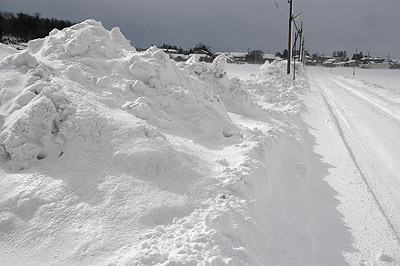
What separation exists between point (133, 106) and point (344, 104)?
12.1 metres

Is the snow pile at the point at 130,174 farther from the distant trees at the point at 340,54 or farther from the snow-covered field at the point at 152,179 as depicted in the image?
the distant trees at the point at 340,54

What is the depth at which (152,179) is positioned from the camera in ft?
11.6

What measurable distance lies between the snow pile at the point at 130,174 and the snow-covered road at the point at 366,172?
0.69 meters

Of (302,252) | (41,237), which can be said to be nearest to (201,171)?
(302,252)

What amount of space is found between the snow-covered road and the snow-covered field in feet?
0.08

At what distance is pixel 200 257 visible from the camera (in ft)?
8.20

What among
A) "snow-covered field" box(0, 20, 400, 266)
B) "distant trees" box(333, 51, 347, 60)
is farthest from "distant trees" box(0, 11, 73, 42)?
"distant trees" box(333, 51, 347, 60)

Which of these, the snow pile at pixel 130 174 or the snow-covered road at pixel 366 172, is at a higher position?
the snow pile at pixel 130 174

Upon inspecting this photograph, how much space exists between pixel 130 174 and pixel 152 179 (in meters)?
0.27

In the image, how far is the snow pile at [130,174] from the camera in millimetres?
2711

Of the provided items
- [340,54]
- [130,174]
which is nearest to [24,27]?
[130,174]

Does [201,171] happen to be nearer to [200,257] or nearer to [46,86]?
[200,257]

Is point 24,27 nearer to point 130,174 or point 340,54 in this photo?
point 130,174

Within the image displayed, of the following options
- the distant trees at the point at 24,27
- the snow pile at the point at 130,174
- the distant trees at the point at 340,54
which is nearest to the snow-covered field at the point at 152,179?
the snow pile at the point at 130,174
